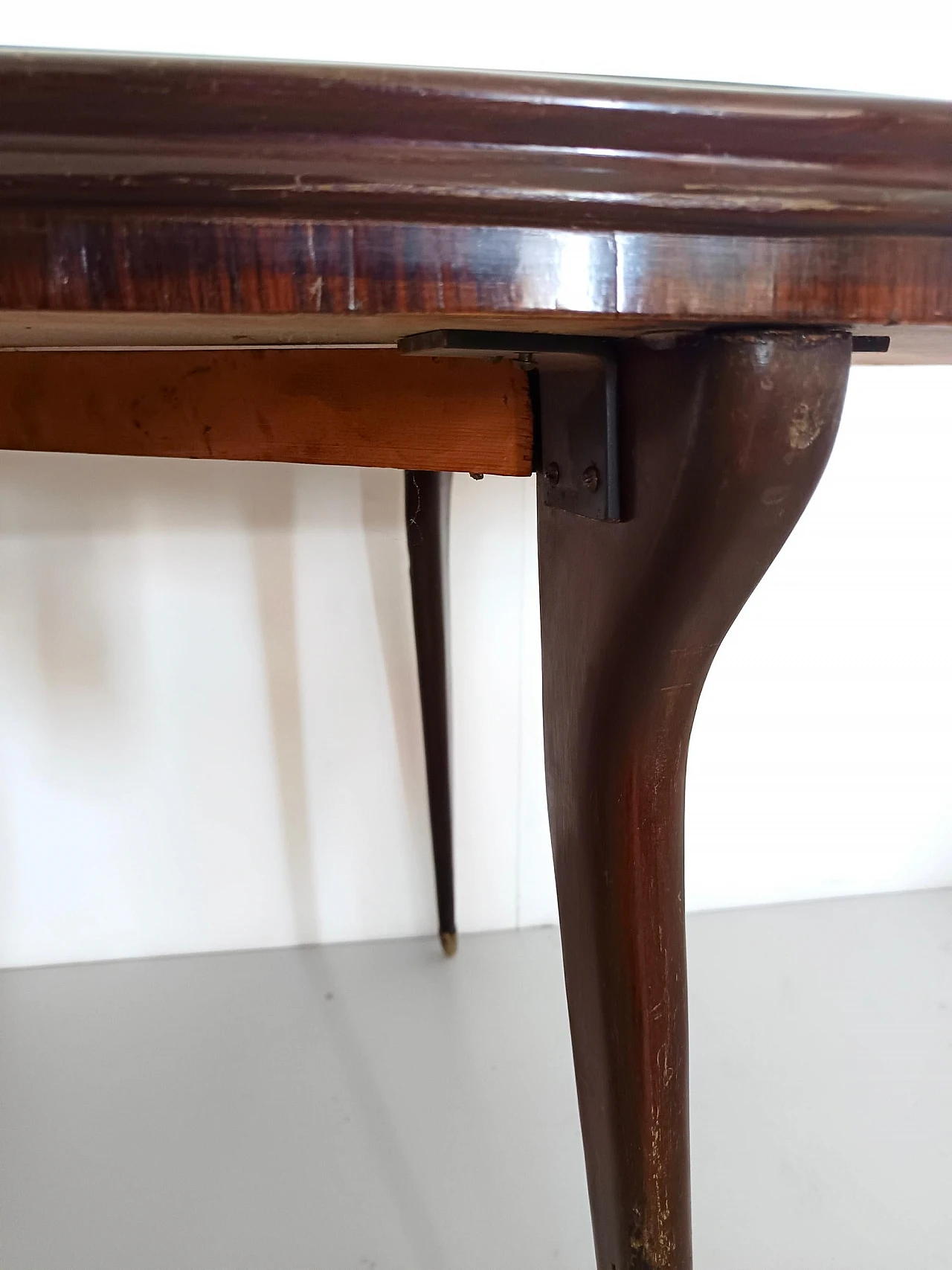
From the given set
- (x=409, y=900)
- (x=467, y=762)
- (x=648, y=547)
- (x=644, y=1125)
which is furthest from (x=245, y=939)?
(x=648, y=547)

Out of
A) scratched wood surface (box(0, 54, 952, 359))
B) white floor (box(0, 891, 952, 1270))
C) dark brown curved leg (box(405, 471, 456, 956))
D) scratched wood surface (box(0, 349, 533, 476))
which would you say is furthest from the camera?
dark brown curved leg (box(405, 471, 456, 956))

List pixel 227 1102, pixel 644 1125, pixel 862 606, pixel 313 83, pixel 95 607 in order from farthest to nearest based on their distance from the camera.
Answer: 1. pixel 862 606
2. pixel 95 607
3. pixel 227 1102
4. pixel 644 1125
5. pixel 313 83

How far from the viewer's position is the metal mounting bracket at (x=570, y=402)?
0.27m

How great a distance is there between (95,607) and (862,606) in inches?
29.8

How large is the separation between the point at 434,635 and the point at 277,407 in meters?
0.43

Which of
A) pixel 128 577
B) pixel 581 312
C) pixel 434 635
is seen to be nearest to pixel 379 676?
pixel 434 635

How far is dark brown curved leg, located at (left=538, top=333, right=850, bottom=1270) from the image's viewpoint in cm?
24

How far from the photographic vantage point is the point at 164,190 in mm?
183

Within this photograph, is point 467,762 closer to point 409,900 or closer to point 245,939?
point 409,900

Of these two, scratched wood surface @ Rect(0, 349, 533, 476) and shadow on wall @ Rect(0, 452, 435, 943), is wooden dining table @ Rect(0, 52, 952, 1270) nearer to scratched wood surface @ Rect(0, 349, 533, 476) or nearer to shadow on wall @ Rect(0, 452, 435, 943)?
scratched wood surface @ Rect(0, 349, 533, 476)

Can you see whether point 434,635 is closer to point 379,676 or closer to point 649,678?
point 379,676

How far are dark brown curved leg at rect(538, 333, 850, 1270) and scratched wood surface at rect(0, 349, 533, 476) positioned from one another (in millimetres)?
50

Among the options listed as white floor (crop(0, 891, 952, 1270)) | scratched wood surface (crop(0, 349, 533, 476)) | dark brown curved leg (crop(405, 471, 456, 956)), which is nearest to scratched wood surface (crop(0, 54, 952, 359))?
scratched wood surface (crop(0, 349, 533, 476))

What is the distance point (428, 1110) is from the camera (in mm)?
723
